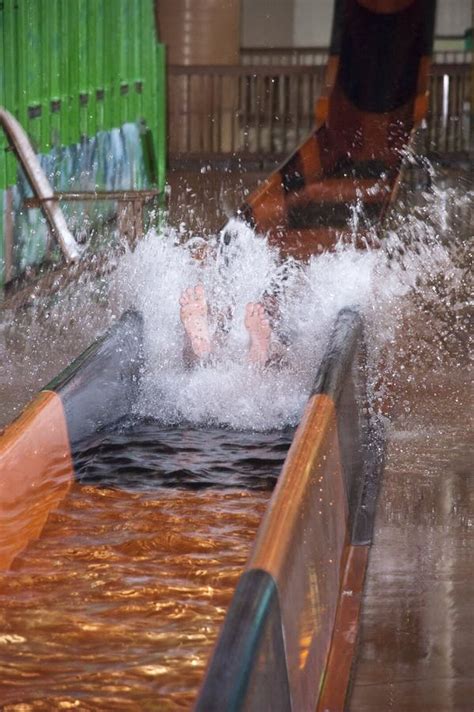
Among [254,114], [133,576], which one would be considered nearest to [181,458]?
[133,576]

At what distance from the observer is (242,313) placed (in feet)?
16.5

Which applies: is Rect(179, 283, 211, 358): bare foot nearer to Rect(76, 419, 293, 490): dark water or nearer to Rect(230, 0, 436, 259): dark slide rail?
Rect(76, 419, 293, 490): dark water

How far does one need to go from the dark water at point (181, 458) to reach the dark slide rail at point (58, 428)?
0.07m

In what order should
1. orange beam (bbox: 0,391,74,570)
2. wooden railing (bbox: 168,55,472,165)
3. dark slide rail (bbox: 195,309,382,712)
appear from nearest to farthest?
1. dark slide rail (bbox: 195,309,382,712)
2. orange beam (bbox: 0,391,74,570)
3. wooden railing (bbox: 168,55,472,165)

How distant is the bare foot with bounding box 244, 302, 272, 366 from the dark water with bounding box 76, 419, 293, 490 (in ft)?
1.24

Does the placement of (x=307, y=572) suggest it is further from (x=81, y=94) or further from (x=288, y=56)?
(x=288, y=56)

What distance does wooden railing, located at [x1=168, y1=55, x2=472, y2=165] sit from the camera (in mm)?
12867

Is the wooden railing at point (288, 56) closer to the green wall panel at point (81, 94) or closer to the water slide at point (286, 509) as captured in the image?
the green wall panel at point (81, 94)

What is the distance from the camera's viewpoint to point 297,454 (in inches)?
107

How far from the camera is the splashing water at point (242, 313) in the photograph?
14.0 ft

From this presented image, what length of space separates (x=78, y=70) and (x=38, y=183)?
186 centimetres

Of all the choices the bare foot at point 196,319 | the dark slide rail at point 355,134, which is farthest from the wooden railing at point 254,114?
the bare foot at point 196,319

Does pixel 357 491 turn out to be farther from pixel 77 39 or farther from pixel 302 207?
pixel 77 39

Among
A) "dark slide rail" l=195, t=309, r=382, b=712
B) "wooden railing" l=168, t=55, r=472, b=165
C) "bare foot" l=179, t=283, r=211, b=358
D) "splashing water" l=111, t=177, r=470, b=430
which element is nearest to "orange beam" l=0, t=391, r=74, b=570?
"dark slide rail" l=195, t=309, r=382, b=712
